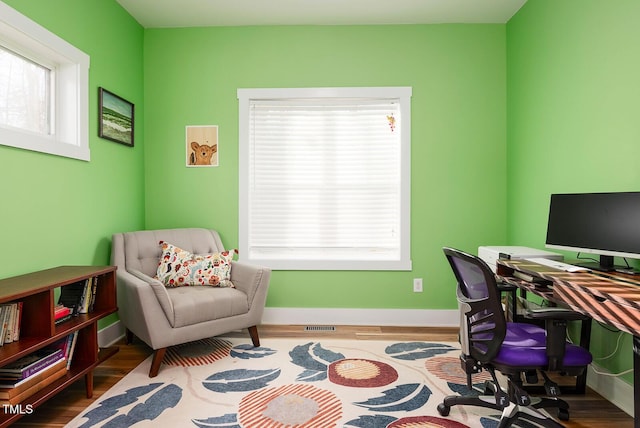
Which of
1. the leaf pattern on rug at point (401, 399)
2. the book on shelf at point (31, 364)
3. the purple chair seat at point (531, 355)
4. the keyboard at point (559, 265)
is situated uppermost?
→ the keyboard at point (559, 265)

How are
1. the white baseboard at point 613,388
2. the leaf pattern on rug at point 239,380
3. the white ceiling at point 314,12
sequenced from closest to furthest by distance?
1. the white baseboard at point 613,388
2. the leaf pattern on rug at point 239,380
3. the white ceiling at point 314,12

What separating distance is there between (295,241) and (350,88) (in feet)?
5.07

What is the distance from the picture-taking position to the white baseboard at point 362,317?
338cm

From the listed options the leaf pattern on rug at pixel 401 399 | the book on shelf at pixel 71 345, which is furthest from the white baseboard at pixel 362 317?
the book on shelf at pixel 71 345

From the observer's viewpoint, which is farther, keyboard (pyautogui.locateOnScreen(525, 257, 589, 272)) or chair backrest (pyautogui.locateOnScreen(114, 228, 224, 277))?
chair backrest (pyautogui.locateOnScreen(114, 228, 224, 277))

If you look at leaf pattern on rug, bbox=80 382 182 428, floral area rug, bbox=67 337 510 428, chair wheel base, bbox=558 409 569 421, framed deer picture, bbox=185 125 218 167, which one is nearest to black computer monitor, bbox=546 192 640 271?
chair wheel base, bbox=558 409 569 421

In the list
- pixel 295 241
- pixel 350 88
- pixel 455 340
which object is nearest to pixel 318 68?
pixel 350 88

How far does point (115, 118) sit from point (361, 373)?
2.80 meters

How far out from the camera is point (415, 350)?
2.79m

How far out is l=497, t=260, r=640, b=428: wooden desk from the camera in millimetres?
1368

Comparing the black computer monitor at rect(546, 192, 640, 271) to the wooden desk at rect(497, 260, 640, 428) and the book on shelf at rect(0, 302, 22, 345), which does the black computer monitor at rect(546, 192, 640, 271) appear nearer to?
the wooden desk at rect(497, 260, 640, 428)

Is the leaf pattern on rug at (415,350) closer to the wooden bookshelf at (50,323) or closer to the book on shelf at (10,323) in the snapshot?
the wooden bookshelf at (50,323)

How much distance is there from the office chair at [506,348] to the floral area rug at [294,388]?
210 millimetres

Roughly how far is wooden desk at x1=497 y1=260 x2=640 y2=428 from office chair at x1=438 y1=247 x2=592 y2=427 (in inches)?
3.5
